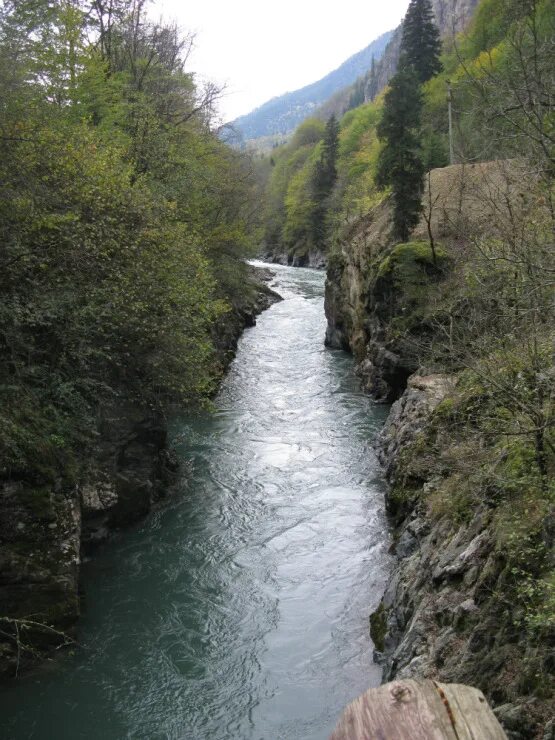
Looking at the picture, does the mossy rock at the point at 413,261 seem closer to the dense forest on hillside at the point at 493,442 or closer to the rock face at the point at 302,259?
the dense forest on hillside at the point at 493,442

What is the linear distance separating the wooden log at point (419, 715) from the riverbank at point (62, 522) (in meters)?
5.33

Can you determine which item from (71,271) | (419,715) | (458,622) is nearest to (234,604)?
(458,622)

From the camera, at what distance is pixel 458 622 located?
639cm

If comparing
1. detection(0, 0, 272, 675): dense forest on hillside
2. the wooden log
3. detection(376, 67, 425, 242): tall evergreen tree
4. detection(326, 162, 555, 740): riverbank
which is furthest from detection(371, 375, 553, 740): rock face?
detection(376, 67, 425, 242): tall evergreen tree

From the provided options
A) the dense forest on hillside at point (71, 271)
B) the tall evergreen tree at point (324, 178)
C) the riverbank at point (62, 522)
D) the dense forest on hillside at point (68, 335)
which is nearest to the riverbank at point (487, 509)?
the riverbank at point (62, 522)

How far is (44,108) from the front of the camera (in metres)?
12.3

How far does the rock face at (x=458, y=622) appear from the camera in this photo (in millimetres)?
4891

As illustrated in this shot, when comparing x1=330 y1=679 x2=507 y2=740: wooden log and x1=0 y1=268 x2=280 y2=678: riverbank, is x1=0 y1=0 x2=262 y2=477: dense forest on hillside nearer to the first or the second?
x1=0 y1=268 x2=280 y2=678: riverbank

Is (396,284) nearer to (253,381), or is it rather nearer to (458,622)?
(253,381)

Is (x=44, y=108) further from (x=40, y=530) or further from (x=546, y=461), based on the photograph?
(x=546, y=461)

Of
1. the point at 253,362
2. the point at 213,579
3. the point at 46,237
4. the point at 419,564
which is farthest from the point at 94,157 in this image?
the point at 253,362

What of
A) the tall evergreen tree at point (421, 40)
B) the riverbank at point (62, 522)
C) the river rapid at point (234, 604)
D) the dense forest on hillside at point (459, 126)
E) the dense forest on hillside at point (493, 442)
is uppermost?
the tall evergreen tree at point (421, 40)

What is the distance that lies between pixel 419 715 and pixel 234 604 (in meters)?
8.50

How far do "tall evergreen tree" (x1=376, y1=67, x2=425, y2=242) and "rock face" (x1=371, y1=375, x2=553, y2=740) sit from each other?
1522 cm
